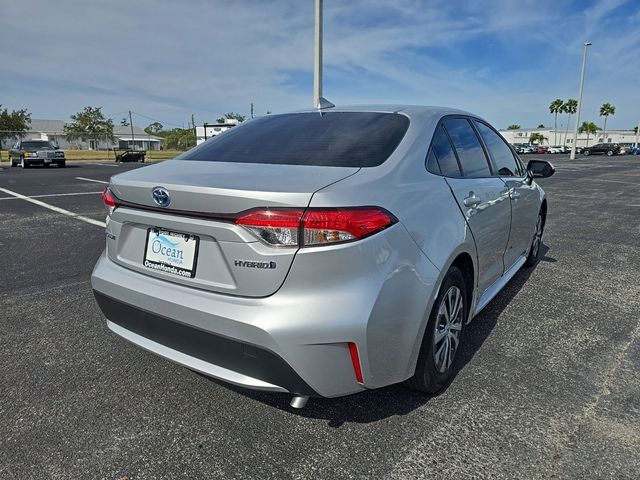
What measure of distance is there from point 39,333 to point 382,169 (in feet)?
9.07

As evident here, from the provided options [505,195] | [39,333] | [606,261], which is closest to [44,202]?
[39,333]

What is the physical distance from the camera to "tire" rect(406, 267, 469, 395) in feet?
7.39

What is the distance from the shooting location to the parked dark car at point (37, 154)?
80.1ft

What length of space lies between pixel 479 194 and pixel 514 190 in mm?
954

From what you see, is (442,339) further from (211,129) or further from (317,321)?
(211,129)

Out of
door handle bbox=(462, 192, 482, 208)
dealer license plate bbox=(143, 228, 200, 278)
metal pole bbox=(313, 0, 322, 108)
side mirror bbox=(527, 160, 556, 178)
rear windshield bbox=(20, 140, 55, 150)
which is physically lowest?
dealer license plate bbox=(143, 228, 200, 278)

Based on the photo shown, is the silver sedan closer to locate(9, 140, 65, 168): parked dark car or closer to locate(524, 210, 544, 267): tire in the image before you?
locate(524, 210, 544, 267): tire

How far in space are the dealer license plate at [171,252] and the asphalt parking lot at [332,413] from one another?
584 millimetres

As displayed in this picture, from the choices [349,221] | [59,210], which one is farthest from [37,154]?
[349,221]

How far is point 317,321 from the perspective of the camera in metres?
1.79

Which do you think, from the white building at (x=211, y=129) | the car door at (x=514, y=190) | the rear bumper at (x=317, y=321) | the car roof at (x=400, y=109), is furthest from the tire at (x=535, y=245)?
the white building at (x=211, y=129)

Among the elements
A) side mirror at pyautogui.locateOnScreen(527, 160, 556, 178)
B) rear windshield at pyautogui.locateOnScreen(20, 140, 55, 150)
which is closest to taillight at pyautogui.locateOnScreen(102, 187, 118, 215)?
side mirror at pyautogui.locateOnScreen(527, 160, 556, 178)

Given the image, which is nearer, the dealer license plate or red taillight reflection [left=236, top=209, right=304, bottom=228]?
red taillight reflection [left=236, top=209, right=304, bottom=228]

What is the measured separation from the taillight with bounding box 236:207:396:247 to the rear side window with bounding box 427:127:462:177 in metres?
0.82
